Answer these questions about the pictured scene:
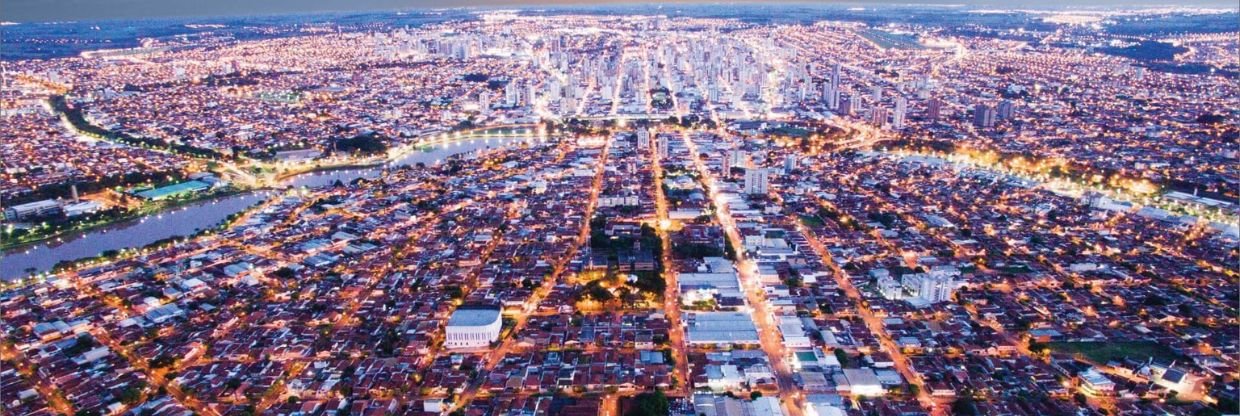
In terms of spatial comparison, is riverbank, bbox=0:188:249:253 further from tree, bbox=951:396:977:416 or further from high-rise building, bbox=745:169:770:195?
tree, bbox=951:396:977:416

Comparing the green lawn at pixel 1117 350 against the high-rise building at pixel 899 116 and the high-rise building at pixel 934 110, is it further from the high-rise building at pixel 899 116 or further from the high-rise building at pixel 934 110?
the high-rise building at pixel 934 110

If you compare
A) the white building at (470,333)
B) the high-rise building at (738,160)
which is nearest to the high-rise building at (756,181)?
the high-rise building at (738,160)

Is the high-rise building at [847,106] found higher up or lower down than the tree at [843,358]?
higher up

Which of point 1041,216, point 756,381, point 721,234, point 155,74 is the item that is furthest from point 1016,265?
point 155,74

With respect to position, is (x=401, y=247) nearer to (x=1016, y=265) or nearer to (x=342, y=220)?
(x=342, y=220)

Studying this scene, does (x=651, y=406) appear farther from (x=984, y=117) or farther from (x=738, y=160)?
(x=984, y=117)
